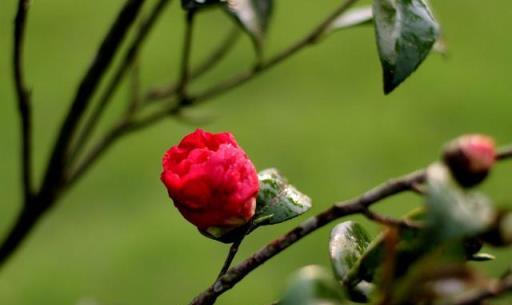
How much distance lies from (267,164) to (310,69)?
0.58m

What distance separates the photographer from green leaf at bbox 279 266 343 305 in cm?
46

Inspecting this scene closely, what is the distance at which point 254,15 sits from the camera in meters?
1.02

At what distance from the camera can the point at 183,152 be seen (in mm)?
665

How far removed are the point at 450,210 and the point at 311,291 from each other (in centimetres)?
8

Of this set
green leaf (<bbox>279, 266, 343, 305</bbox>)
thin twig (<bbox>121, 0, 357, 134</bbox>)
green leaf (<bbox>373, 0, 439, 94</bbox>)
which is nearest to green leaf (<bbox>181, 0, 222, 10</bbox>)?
green leaf (<bbox>373, 0, 439, 94</bbox>)

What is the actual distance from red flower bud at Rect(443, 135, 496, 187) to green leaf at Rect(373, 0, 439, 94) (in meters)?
0.20

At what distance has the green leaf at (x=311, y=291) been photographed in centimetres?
46

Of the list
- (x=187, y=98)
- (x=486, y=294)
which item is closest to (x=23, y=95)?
(x=187, y=98)

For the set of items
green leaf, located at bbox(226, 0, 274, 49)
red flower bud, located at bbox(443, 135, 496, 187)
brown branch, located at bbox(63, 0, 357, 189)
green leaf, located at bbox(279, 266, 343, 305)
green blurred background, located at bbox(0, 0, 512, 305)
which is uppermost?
red flower bud, located at bbox(443, 135, 496, 187)

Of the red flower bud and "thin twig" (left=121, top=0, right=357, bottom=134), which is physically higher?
the red flower bud

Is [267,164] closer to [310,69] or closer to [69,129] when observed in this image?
[310,69]

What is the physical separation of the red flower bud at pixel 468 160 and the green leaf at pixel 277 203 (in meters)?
0.23

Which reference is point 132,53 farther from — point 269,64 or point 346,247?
point 346,247

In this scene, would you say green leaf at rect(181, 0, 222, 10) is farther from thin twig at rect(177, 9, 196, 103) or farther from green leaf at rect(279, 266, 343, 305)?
green leaf at rect(279, 266, 343, 305)
